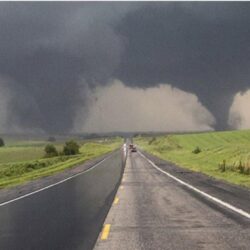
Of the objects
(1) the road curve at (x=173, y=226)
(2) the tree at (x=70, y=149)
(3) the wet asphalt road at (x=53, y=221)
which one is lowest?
(3) the wet asphalt road at (x=53, y=221)

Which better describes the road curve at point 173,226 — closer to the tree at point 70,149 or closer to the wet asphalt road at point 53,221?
the wet asphalt road at point 53,221

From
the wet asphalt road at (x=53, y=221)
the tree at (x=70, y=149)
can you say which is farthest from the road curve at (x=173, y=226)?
the tree at (x=70, y=149)

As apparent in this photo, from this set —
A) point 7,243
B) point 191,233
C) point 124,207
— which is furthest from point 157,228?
point 124,207

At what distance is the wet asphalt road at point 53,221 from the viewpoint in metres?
10.3

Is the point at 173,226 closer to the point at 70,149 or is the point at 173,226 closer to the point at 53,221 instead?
the point at 53,221

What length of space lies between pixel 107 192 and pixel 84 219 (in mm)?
8901

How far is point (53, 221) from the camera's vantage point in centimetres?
1329

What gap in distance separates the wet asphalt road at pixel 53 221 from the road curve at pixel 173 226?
0.43 metres

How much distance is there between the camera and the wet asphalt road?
10.3 m

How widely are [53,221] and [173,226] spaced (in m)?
3.29

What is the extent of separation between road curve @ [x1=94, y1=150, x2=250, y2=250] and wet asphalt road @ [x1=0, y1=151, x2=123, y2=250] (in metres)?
0.43

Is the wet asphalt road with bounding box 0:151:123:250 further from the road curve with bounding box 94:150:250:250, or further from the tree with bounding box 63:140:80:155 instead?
the tree with bounding box 63:140:80:155

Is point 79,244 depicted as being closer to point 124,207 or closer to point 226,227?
point 226,227

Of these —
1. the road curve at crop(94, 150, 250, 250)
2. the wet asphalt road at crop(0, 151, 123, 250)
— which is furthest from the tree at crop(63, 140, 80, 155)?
the road curve at crop(94, 150, 250, 250)
